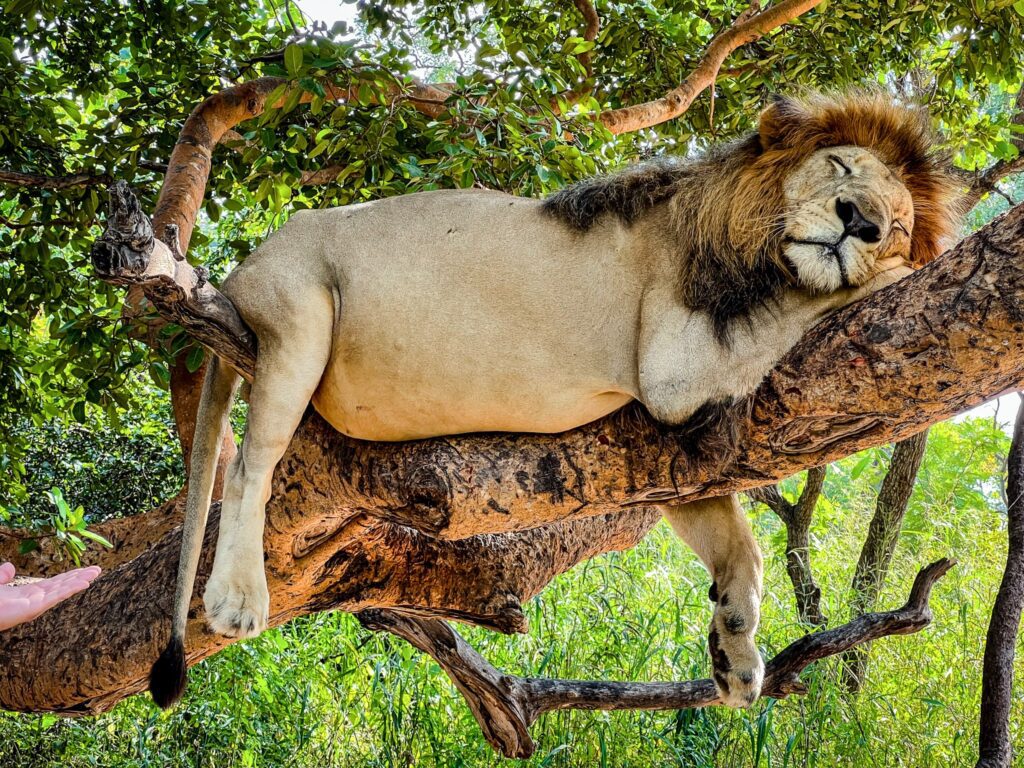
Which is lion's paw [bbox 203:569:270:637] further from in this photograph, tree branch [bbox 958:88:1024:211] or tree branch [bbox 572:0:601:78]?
tree branch [bbox 958:88:1024:211]

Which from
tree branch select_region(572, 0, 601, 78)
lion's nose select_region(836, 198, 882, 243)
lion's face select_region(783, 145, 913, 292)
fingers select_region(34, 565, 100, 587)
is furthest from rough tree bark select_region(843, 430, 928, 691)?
fingers select_region(34, 565, 100, 587)

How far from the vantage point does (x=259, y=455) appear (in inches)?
114

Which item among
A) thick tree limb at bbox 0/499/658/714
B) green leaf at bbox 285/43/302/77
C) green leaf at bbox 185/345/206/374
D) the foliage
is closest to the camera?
green leaf at bbox 285/43/302/77

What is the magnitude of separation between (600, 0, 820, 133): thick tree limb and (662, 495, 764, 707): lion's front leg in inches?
91.2

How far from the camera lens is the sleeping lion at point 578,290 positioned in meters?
2.54

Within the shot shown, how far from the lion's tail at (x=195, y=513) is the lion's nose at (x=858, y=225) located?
6.20ft

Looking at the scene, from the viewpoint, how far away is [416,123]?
173 inches

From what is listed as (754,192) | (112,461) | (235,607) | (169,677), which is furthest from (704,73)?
(112,461)

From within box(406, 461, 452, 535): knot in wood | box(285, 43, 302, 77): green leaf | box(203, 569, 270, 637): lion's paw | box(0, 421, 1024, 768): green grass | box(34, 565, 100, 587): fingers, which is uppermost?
box(285, 43, 302, 77): green leaf

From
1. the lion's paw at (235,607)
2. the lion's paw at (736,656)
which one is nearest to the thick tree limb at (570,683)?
the lion's paw at (736,656)

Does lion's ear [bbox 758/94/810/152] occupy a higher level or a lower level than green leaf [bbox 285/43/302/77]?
lower

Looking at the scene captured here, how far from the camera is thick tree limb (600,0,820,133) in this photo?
4.92 metres

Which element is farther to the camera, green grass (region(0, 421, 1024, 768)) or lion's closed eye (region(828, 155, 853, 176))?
green grass (region(0, 421, 1024, 768))

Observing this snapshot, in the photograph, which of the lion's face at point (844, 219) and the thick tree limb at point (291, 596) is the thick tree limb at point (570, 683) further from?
the lion's face at point (844, 219)
